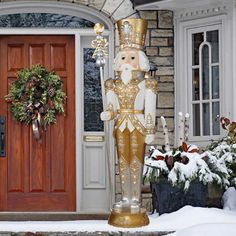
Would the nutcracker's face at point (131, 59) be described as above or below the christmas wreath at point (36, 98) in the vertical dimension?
above

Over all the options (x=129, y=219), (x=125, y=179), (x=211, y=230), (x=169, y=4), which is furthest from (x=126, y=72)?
(x=169, y=4)

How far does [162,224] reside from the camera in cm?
476

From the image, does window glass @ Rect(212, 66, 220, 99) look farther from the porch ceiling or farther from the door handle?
the door handle

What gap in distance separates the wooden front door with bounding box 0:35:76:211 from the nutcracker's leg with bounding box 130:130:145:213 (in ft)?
6.73

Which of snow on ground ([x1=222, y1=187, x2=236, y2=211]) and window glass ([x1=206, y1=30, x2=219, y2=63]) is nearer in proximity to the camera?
snow on ground ([x1=222, y1=187, x2=236, y2=211])

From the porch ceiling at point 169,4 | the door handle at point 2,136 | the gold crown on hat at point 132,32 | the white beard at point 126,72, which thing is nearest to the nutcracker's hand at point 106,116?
the white beard at point 126,72

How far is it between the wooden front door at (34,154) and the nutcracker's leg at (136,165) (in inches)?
80.7

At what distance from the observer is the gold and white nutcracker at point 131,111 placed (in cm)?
484

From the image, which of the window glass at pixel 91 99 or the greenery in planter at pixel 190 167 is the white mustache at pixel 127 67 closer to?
the greenery in planter at pixel 190 167

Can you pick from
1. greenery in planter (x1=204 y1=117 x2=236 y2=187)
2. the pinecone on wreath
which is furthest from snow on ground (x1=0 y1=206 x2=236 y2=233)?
the pinecone on wreath

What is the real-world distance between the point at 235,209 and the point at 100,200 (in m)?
1.94

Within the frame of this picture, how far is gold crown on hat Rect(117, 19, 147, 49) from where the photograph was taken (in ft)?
16.0

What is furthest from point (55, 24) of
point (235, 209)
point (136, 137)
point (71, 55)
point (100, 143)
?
point (235, 209)

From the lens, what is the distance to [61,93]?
679 centimetres
